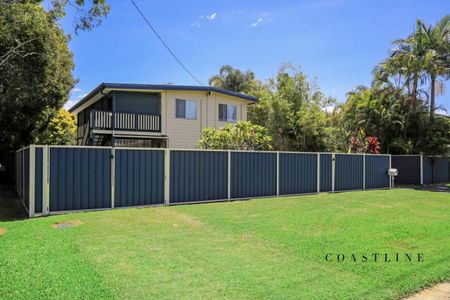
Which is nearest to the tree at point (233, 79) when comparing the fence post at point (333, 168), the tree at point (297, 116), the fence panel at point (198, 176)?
the tree at point (297, 116)

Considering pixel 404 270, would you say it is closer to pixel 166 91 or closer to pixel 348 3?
pixel 348 3

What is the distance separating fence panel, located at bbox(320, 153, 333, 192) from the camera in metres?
14.8

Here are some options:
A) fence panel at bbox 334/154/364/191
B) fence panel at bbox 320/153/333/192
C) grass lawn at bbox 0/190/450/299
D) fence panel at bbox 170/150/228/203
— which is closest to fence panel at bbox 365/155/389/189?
fence panel at bbox 334/154/364/191

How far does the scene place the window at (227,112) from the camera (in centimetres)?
2202

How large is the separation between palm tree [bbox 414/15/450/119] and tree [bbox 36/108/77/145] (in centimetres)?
2268

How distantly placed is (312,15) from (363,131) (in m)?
10.7

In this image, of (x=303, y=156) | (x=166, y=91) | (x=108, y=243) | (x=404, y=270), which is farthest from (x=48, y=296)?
(x=166, y=91)

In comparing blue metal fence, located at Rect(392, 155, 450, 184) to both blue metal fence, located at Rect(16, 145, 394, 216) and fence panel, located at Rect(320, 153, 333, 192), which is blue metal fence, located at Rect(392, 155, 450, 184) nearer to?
blue metal fence, located at Rect(16, 145, 394, 216)

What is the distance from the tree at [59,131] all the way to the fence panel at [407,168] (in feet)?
68.6

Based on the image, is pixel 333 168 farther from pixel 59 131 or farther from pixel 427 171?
pixel 59 131

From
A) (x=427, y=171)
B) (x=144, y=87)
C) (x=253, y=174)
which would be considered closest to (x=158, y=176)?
(x=253, y=174)

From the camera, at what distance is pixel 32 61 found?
526 inches

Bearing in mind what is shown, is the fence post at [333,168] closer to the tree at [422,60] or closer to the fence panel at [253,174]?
the fence panel at [253,174]

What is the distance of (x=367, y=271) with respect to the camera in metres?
4.76
